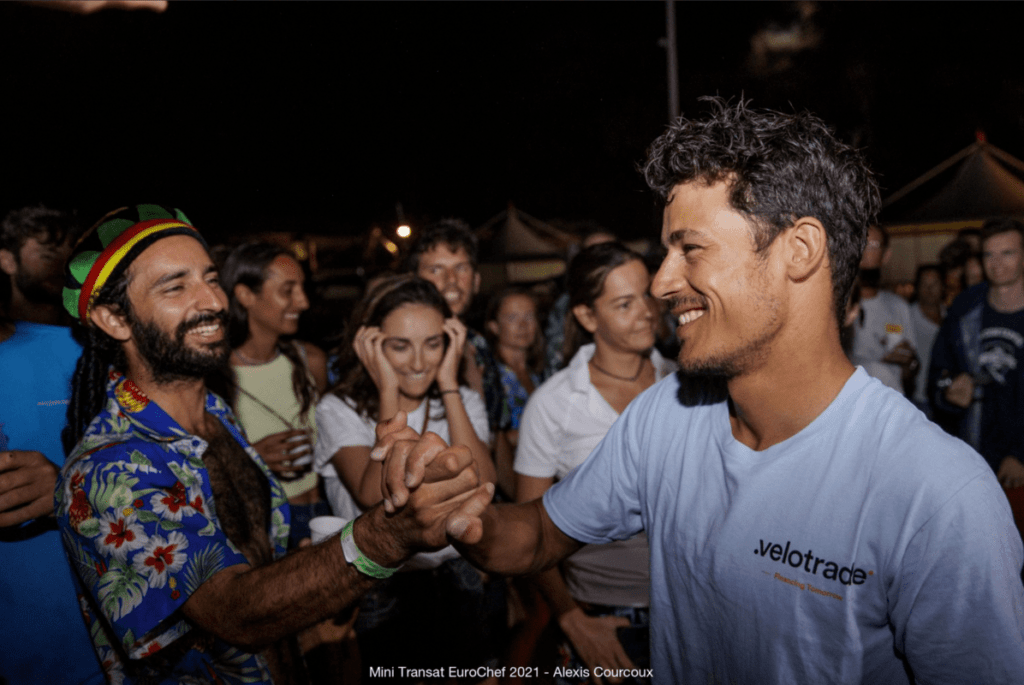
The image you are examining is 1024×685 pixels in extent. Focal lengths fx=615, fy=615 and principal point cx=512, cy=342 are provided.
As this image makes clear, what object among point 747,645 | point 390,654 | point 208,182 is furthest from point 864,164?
point 208,182

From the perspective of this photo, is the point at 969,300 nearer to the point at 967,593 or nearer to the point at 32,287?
the point at 967,593

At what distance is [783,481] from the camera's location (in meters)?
1.47

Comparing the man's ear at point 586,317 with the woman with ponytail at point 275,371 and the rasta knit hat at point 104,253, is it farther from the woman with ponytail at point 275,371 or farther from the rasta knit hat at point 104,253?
the rasta knit hat at point 104,253

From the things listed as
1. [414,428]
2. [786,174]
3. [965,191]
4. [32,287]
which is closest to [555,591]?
[414,428]

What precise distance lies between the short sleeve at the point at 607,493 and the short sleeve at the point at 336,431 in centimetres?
131

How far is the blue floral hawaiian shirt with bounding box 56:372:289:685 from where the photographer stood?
5.43 ft

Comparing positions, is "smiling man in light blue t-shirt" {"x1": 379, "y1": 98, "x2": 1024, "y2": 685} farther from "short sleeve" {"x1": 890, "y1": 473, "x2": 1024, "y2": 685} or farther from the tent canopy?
the tent canopy

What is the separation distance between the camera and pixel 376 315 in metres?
3.29

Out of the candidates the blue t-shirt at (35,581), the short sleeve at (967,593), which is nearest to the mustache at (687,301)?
the short sleeve at (967,593)

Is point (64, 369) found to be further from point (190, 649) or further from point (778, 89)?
point (778, 89)

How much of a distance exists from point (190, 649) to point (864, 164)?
2329 mm

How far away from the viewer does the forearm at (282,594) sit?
1673mm

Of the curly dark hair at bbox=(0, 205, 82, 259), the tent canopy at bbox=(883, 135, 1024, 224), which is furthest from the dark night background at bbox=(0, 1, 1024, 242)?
the tent canopy at bbox=(883, 135, 1024, 224)

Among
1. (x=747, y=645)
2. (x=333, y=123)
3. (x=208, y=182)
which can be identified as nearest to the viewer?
(x=747, y=645)
